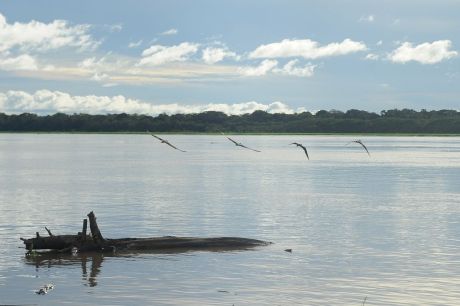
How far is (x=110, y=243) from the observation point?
32.8 metres

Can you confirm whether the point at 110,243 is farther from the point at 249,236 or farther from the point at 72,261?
the point at 249,236

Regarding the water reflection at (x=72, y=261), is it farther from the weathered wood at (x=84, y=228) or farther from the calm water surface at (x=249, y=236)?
the weathered wood at (x=84, y=228)

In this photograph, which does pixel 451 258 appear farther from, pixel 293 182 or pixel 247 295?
pixel 293 182

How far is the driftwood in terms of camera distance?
32094 millimetres

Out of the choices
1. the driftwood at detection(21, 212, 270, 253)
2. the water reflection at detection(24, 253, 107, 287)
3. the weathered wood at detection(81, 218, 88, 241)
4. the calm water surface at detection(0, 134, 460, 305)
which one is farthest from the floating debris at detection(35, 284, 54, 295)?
the driftwood at detection(21, 212, 270, 253)

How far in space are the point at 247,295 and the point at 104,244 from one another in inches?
349

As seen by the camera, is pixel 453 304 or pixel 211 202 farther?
pixel 211 202

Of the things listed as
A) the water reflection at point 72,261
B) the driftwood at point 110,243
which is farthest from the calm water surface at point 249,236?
the driftwood at point 110,243

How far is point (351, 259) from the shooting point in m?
33.0

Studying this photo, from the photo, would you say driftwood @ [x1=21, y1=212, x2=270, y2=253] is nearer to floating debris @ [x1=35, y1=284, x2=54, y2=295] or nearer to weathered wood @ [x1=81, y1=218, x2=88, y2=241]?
weathered wood @ [x1=81, y1=218, x2=88, y2=241]

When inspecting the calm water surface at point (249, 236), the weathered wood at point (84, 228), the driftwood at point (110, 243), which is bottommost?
the calm water surface at point (249, 236)

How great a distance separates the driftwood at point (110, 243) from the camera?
105 ft

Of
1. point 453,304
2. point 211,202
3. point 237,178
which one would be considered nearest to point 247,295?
point 453,304

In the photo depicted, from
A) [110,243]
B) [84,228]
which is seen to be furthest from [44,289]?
→ [110,243]
